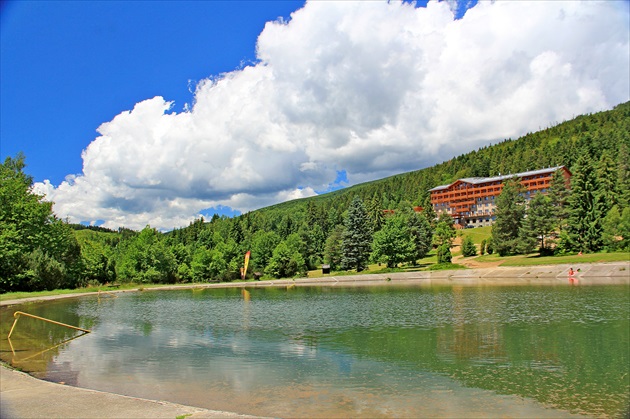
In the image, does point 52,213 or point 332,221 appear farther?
point 332,221

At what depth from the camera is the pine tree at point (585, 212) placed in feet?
271

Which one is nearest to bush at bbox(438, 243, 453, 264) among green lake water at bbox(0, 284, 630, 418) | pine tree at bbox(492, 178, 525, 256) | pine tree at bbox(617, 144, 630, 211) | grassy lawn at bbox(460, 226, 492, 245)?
pine tree at bbox(492, 178, 525, 256)

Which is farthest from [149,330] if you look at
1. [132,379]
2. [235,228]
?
[235,228]

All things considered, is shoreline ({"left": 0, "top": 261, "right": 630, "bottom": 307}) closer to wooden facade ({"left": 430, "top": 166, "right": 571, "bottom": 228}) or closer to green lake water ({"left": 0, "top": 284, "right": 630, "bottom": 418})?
green lake water ({"left": 0, "top": 284, "right": 630, "bottom": 418})

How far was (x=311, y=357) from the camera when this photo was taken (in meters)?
22.2

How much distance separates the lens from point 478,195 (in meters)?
181

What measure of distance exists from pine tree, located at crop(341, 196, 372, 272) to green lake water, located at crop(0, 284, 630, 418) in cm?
5869

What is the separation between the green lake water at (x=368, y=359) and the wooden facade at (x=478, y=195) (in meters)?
143

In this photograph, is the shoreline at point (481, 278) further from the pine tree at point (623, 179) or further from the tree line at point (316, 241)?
the pine tree at point (623, 179)

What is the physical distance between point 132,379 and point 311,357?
8.30 metres

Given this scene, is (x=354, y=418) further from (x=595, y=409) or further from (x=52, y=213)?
(x=52, y=213)

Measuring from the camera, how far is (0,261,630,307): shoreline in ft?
206

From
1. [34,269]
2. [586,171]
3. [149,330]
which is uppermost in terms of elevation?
[586,171]

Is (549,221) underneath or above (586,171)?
underneath
